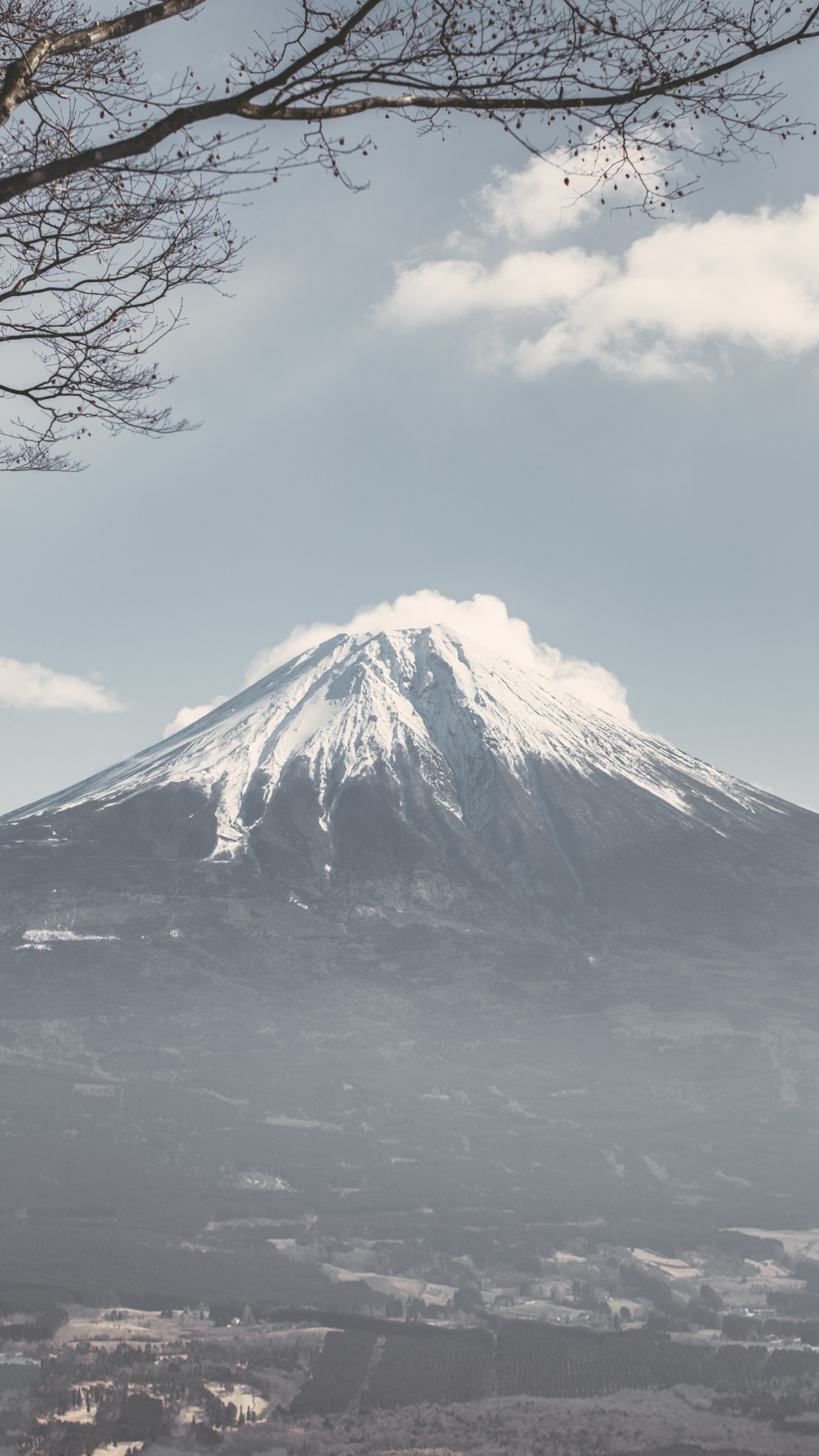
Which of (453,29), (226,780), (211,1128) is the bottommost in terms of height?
(211,1128)

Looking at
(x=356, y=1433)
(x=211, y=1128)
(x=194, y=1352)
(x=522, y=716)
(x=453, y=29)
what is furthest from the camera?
(x=522, y=716)

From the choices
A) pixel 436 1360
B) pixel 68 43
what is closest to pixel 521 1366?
pixel 436 1360

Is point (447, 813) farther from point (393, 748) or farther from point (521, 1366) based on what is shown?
point (521, 1366)

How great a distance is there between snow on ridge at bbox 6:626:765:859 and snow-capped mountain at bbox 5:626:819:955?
1.31ft

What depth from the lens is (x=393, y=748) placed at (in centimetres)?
17888

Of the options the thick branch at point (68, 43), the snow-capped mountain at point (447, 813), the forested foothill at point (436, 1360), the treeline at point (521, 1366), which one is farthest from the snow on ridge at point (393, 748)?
the thick branch at point (68, 43)

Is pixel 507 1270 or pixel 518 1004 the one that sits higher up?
pixel 518 1004

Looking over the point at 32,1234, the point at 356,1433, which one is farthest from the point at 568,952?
the point at 356,1433

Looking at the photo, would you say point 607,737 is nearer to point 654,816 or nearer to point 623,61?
point 654,816

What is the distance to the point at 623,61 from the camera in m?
6.08

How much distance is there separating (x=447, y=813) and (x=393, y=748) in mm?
18629

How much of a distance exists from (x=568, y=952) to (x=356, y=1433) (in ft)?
317

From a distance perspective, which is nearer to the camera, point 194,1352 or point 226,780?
point 194,1352

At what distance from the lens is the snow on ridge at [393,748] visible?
171875 millimetres
